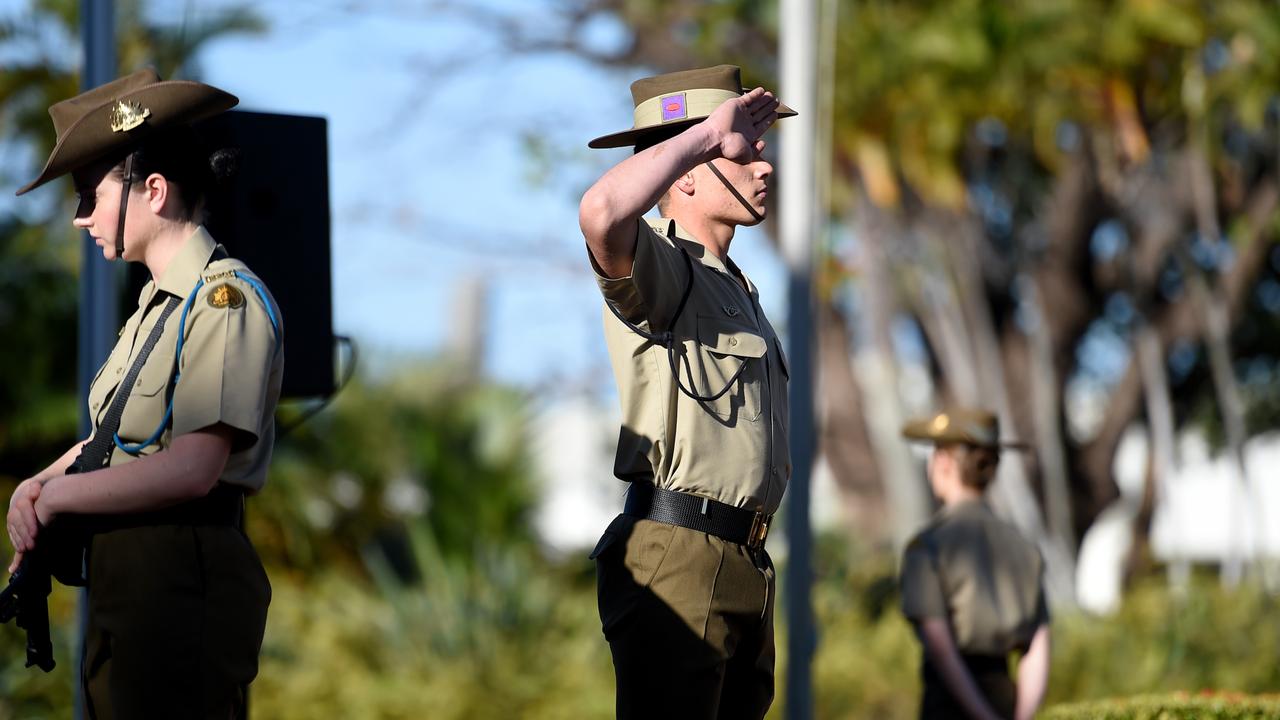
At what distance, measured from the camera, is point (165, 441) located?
284 centimetres


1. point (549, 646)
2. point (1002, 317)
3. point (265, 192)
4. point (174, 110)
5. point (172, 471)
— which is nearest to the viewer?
point (172, 471)

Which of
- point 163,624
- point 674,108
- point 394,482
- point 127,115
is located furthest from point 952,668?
point 394,482

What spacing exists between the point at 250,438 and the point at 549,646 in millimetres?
7547

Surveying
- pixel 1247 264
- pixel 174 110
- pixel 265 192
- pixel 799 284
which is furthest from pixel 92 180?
pixel 1247 264

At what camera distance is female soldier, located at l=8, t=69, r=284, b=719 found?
9.10ft

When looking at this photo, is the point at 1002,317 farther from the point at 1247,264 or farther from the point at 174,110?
the point at 174,110

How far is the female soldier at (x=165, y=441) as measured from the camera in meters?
2.77

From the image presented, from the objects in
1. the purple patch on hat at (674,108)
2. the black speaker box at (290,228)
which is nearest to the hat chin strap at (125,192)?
the purple patch on hat at (674,108)

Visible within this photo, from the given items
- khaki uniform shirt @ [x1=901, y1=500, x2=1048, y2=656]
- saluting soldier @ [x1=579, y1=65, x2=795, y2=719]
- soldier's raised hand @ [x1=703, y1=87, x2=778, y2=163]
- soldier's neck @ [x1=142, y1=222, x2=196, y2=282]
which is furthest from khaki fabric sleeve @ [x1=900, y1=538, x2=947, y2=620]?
soldier's neck @ [x1=142, y1=222, x2=196, y2=282]

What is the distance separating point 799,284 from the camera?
7.71m

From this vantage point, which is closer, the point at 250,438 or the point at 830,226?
the point at 250,438

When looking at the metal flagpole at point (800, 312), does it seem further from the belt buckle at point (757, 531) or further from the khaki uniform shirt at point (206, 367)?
the khaki uniform shirt at point (206, 367)

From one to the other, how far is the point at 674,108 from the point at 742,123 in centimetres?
32

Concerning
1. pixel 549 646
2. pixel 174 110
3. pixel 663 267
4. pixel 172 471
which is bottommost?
pixel 549 646
